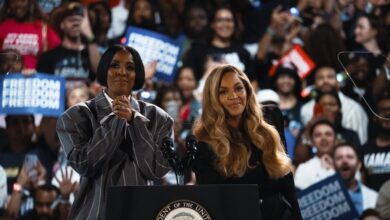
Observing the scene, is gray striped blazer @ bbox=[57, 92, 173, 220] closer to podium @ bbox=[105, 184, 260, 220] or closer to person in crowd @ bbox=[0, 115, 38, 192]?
podium @ bbox=[105, 184, 260, 220]

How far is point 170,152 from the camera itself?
10.3ft

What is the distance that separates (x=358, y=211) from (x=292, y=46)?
1996 mm

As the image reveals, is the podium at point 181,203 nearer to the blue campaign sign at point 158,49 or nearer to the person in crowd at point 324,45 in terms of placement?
the blue campaign sign at point 158,49

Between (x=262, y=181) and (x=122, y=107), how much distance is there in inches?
25.0

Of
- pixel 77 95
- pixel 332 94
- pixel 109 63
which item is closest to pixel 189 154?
pixel 109 63

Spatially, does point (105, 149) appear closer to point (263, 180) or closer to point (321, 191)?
point (263, 180)

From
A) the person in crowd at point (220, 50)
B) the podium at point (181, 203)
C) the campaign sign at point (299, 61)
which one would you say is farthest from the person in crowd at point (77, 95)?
the podium at point (181, 203)

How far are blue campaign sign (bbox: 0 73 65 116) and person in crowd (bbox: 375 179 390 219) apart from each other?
2.31 m

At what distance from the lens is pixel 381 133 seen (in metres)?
6.75

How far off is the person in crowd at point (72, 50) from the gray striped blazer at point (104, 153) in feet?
11.0

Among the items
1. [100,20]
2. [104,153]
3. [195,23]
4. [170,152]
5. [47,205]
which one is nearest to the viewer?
[170,152]

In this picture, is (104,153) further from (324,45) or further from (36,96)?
(324,45)

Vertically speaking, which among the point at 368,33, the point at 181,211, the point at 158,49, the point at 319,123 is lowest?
the point at 181,211

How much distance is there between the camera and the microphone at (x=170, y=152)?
312 cm
